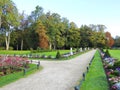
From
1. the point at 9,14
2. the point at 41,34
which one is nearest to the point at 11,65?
the point at 9,14

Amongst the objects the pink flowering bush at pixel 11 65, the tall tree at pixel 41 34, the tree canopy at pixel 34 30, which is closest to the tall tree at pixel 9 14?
the tree canopy at pixel 34 30

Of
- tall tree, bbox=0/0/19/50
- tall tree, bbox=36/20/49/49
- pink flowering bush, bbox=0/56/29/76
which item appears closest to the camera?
pink flowering bush, bbox=0/56/29/76

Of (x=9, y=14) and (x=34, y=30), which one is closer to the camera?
(x=9, y=14)

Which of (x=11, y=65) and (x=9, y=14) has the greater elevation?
(x=9, y=14)

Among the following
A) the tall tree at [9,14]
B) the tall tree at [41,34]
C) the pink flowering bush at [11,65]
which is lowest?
the pink flowering bush at [11,65]

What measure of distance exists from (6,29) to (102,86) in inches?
2364

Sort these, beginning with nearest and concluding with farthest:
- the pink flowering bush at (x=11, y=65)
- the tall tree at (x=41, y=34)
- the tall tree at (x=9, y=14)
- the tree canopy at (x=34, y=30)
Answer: the pink flowering bush at (x=11, y=65), the tall tree at (x=9, y=14), the tree canopy at (x=34, y=30), the tall tree at (x=41, y=34)

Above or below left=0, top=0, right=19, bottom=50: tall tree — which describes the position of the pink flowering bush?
below

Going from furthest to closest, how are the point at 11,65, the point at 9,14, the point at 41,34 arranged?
the point at 41,34 → the point at 9,14 → the point at 11,65

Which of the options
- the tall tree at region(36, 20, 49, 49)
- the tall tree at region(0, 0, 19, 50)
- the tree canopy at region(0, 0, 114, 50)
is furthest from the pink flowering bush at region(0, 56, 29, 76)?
the tall tree at region(36, 20, 49, 49)

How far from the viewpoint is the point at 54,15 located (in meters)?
81.2

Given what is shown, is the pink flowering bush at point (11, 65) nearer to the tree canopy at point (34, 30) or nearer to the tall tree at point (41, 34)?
the tree canopy at point (34, 30)

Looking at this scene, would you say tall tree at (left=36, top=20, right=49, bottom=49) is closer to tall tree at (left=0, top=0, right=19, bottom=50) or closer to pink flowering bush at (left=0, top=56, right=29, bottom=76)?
tall tree at (left=0, top=0, right=19, bottom=50)

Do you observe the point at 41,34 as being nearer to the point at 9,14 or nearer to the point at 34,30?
the point at 34,30
